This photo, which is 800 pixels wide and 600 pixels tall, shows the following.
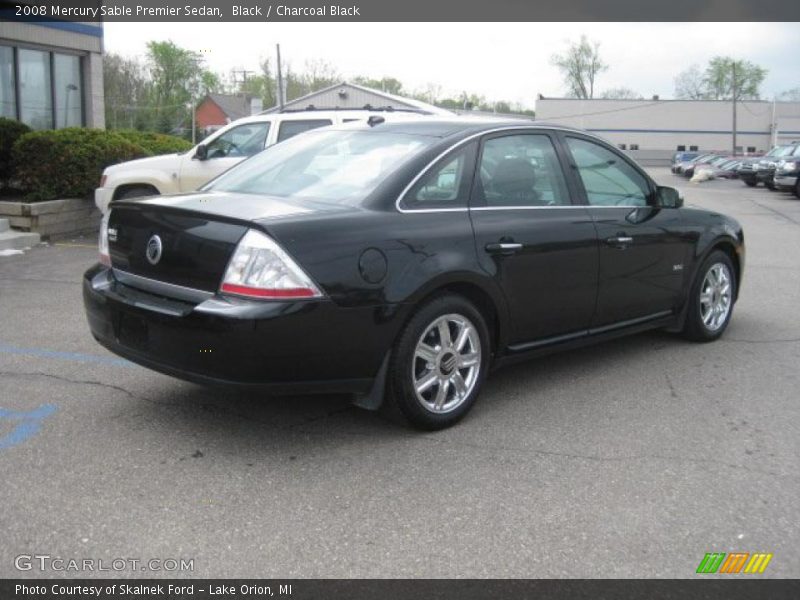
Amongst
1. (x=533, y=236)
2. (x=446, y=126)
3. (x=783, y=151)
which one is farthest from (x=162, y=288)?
(x=783, y=151)

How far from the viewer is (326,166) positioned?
4773 mm

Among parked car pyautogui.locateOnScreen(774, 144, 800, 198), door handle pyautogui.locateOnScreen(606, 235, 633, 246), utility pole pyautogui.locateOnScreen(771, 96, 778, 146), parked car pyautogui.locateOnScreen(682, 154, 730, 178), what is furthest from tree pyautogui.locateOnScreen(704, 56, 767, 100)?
door handle pyautogui.locateOnScreen(606, 235, 633, 246)

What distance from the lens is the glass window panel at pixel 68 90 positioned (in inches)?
Answer: 639

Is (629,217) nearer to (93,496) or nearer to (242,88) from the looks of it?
(93,496)

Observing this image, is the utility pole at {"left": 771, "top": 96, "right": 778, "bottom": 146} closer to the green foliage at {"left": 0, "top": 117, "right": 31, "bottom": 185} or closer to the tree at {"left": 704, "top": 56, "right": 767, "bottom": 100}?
the tree at {"left": 704, "top": 56, "right": 767, "bottom": 100}

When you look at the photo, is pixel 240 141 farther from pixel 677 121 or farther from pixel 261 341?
pixel 677 121

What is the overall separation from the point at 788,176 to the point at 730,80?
85.3 metres

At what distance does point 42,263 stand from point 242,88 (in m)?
88.7

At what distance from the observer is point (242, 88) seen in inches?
3696

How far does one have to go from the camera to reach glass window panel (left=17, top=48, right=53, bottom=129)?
49.8 ft

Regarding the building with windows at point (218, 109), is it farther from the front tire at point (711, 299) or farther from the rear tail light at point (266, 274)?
the rear tail light at point (266, 274)

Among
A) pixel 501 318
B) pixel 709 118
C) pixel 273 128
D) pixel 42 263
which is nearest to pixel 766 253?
pixel 273 128

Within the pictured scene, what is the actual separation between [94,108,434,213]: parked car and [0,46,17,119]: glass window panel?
5.23 metres

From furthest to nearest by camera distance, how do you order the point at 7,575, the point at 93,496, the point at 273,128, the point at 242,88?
the point at 242,88, the point at 273,128, the point at 93,496, the point at 7,575
